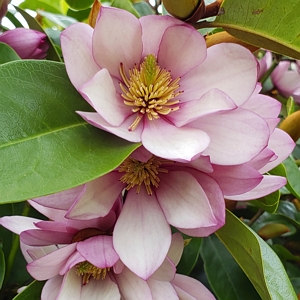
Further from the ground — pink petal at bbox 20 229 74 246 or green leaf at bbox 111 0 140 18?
green leaf at bbox 111 0 140 18

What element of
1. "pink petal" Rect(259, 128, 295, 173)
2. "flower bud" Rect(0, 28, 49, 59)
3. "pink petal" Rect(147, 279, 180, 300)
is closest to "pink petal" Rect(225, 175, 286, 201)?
"pink petal" Rect(259, 128, 295, 173)

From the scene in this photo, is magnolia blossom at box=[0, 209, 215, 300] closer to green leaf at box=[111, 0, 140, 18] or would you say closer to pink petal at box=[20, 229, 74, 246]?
pink petal at box=[20, 229, 74, 246]

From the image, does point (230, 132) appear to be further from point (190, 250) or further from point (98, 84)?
point (190, 250)

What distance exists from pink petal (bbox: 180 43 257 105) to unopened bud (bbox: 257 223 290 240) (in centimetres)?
40

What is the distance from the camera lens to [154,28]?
411 mm

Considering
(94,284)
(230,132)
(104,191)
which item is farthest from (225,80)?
(94,284)

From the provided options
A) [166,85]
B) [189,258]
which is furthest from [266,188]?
[189,258]

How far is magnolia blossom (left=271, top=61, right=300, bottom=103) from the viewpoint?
0.96 m

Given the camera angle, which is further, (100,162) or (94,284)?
(94,284)

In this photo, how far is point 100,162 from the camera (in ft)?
1.16

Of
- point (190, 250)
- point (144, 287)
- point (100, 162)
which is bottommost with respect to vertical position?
point (190, 250)

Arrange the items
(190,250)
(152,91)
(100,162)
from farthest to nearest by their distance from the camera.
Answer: (190,250), (152,91), (100,162)

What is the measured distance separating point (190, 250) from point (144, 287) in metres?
0.24

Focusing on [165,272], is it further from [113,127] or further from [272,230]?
→ [272,230]
